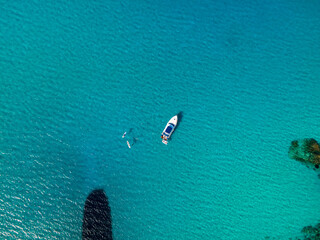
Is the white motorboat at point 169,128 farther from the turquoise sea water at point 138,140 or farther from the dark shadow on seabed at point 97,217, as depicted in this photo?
the dark shadow on seabed at point 97,217

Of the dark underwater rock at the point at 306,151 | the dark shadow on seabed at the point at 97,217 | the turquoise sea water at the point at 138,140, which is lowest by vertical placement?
the dark shadow on seabed at the point at 97,217

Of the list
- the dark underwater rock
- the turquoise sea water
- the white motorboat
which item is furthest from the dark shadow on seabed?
the dark underwater rock

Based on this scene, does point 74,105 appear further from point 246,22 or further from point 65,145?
point 246,22

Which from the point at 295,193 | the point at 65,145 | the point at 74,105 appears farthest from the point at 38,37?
the point at 295,193

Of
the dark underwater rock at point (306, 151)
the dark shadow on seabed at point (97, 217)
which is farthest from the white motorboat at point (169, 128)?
the dark underwater rock at point (306, 151)

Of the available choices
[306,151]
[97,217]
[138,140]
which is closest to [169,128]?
[138,140]

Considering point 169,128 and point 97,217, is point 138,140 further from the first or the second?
point 97,217

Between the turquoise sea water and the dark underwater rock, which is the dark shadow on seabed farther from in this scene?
the dark underwater rock
